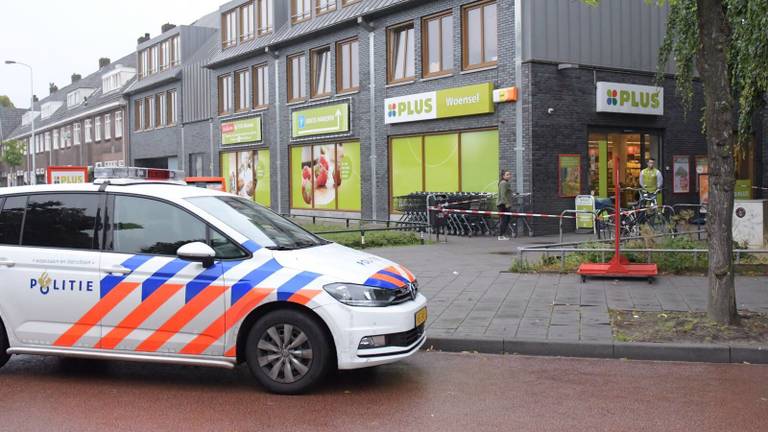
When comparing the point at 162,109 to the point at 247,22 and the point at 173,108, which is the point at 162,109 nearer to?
the point at 173,108

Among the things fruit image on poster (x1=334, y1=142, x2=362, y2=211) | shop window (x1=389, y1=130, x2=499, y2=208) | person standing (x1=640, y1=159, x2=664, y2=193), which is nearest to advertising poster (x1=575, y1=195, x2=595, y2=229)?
person standing (x1=640, y1=159, x2=664, y2=193)

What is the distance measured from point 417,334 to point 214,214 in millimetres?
1898

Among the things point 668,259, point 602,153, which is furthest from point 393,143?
point 668,259

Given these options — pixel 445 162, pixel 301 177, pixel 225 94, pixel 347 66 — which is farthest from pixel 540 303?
pixel 225 94

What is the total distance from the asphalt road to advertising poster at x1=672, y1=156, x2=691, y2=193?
57.7 ft

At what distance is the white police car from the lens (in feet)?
19.0

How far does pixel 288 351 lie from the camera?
19.1 ft

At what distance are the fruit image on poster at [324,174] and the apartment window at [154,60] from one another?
1769cm

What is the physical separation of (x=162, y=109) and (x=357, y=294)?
3738 cm

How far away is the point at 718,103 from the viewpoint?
7570 millimetres

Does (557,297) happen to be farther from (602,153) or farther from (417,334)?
(602,153)

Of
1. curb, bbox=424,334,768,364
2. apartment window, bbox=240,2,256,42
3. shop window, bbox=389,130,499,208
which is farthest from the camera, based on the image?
apartment window, bbox=240,2,256,42

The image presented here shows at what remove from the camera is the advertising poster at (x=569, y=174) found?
20391mm

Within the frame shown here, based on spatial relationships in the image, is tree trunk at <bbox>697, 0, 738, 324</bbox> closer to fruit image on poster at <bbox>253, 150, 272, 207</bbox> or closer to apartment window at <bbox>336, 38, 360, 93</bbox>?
apartment window at <bbox>336, 38, 360, 93</bbox>
